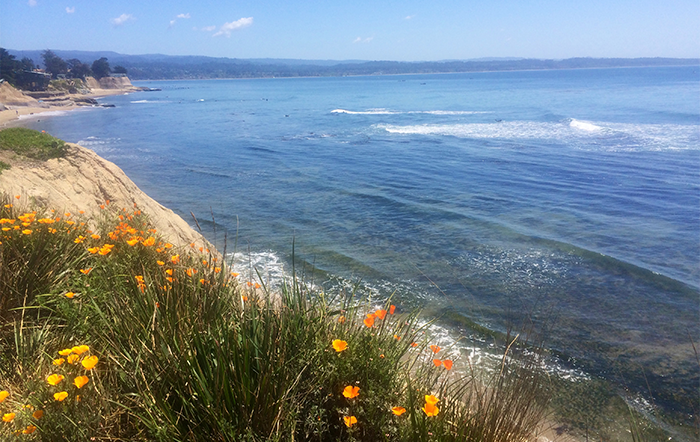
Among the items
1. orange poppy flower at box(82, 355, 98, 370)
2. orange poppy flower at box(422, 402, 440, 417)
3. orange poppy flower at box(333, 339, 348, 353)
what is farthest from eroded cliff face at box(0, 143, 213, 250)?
orange poppy flower at box(422, 402, 440, 417)

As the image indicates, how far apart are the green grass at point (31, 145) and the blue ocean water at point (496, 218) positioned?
413 cm

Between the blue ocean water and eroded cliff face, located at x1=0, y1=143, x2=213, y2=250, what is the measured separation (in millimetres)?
1582

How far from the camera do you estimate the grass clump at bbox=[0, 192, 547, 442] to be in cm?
261

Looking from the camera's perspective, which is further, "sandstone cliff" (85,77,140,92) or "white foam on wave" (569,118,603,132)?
"sandstone cliff" (85,77,140,92)

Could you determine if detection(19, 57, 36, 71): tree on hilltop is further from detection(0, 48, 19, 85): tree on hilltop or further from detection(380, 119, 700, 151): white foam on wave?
detection(380, 119, 700, 151): white foam on wave

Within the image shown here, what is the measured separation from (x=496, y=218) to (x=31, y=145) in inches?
497

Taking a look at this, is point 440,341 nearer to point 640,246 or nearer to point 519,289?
point 519,289

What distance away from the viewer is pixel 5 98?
5534 cm

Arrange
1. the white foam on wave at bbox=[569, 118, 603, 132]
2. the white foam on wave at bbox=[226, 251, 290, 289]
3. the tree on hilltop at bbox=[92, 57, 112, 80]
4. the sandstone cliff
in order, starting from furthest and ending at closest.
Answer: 1. the tree on hilltop at bbox=[92, 57, 112, 80]
2. the sandstone cliff
3. the white foam on wave at bbox=[569, 118, 603, 132]
4. the white foam on wave at bbox=[226, 251, 290, 289]

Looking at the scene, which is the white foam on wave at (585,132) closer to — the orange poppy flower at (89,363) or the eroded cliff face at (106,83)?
the orange poppy flower at (89,363)

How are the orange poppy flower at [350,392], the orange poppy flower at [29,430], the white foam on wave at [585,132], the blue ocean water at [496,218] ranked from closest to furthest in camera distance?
the orange poppy flower at [29,430] → the orange poppy flower at [350,392] → the blue ocean water at [496,218] → the white foam on wave at [585,132]

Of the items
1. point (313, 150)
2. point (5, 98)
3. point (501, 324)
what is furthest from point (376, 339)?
point (5, 98)

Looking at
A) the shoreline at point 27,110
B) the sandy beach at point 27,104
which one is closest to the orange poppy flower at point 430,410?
the shoreline at point 27,110

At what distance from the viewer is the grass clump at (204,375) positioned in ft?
8.55
